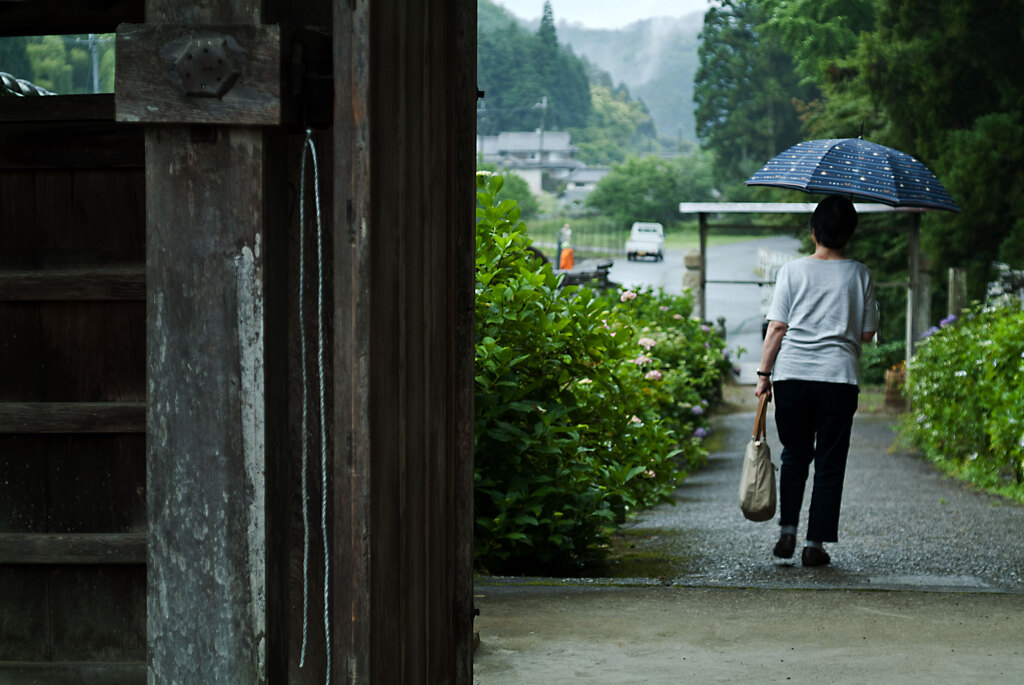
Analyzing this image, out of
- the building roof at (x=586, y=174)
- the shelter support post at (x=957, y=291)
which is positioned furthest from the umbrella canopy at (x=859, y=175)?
the building roof at (x=586, y=174)

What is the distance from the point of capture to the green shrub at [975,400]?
848 centimetres

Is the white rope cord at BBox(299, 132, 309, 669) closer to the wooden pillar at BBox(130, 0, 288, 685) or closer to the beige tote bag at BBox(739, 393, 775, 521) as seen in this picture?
the wooden pillar at BBox(130, 0, 288, 685)

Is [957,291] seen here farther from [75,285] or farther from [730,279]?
[730,279]

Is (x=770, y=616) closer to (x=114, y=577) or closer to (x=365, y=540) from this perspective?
(x=114, y=577)

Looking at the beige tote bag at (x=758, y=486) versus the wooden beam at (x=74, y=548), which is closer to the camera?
the wooden beam at (x=74, y=548)

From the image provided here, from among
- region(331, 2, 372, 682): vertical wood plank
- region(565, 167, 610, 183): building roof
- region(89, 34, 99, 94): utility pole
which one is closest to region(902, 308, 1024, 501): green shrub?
region(331, 2, 372, 682): vertical wood plank

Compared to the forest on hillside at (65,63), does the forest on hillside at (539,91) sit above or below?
above

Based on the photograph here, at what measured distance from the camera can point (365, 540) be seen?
2.20m

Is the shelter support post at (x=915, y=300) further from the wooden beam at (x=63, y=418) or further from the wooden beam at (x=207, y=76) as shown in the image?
the wooden beam at (x=207, y=76)

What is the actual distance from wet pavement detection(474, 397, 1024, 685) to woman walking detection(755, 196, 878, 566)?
1.22ft

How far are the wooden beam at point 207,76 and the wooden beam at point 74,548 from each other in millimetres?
1197

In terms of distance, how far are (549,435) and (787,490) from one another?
1152 millimetres

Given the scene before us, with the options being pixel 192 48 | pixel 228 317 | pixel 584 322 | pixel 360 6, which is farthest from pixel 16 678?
pixel 584 322

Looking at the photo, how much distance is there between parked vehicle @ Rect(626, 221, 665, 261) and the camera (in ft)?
232
